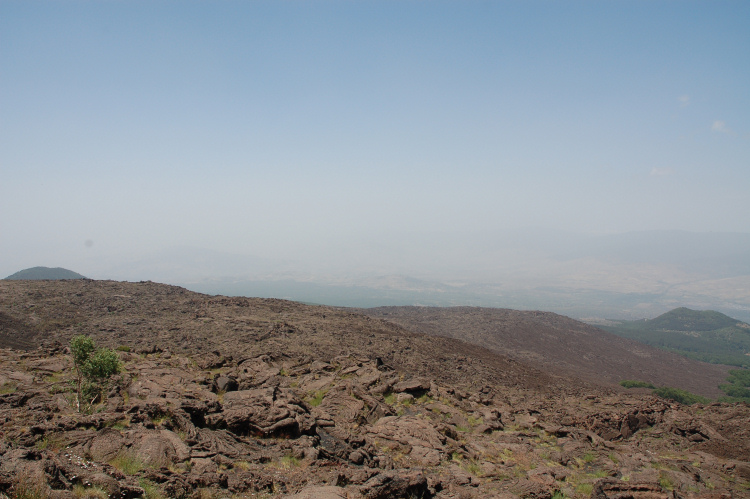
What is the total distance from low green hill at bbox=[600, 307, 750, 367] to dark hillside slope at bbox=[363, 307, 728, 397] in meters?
24.9

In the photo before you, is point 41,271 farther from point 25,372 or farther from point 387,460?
point 387,460

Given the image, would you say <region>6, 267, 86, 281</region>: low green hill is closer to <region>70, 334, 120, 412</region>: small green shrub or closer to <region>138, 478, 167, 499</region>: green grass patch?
<region>70, 334, 120, 412</region>: small green shrub

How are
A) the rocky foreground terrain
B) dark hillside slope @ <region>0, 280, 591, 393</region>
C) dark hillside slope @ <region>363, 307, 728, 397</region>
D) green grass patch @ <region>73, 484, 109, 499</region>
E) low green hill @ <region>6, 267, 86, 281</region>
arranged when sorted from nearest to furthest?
green grass patch @ <region>73, 484, 109, 499</region> < the rocky foreground terrain < dark hillside slope @ <region>0, 280, 591, 393</region> < dark hillside slope @ <region>363, 307, 728, 397</region> < low green hill @ <region>6, 267, 86, 281</region>

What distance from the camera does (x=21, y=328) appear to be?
23.2 meters

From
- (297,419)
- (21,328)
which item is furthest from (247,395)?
(21,328)

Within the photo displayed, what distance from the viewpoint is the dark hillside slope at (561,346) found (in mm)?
41656

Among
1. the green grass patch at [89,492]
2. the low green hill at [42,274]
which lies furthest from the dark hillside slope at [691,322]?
the low green hill at [42,274]

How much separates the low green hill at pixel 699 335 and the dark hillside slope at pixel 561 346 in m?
A: 24.9

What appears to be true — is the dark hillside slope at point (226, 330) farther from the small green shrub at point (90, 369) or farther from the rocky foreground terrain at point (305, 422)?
the small green shrub at point (90, 369)

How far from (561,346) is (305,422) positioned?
141 ft

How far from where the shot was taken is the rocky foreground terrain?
29.7ft

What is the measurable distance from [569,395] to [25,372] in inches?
1178

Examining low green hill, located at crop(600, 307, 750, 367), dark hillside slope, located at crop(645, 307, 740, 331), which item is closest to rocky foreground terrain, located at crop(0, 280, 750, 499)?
low green hill, located at crop(600, 307, 750, 367)

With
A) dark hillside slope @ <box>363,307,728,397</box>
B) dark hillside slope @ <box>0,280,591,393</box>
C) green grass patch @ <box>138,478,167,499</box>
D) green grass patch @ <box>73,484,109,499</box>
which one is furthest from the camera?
dark hillside slope @ <box>363,307,728,397</box>
